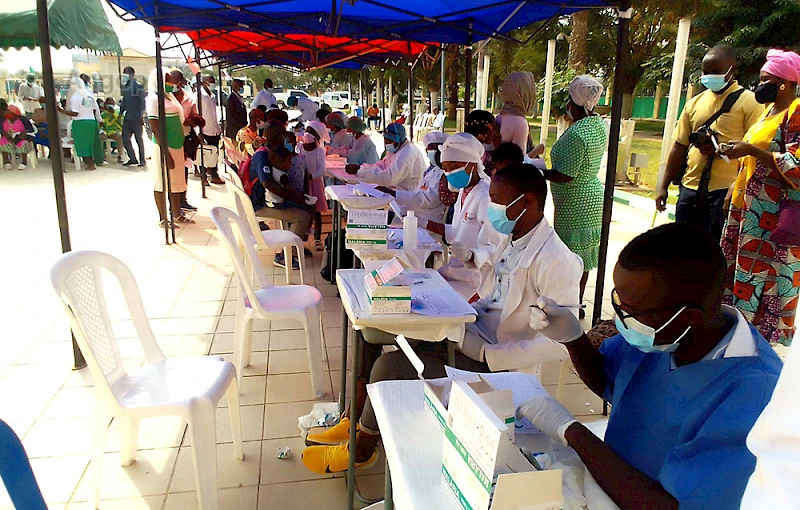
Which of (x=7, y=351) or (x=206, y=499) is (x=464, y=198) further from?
(x=7, y=351)

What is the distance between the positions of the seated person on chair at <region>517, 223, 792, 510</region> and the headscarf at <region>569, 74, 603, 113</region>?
2.62 metres

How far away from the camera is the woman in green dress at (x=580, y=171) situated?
370cm

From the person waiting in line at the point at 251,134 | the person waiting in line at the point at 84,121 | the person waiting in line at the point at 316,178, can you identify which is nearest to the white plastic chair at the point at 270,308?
the person waiting in line at the point at 316,178

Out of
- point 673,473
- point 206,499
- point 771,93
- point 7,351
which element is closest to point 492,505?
point 673,473

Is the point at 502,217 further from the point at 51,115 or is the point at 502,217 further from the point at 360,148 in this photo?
the point at 360,148

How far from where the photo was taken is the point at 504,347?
7.67 feet

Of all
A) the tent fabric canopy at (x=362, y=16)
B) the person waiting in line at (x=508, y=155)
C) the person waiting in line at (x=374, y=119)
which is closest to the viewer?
the person waiting in line at (x=508, y=155)

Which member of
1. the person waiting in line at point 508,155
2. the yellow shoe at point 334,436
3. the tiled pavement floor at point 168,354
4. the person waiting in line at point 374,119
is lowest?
the tiled pavement floor at point 168,354

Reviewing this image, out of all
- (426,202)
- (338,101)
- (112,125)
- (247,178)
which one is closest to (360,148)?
(247,178)

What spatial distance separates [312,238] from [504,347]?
458 cm

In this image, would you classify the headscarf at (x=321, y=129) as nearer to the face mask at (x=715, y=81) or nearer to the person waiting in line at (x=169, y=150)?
the person waiting in line at (x=169, y=150)

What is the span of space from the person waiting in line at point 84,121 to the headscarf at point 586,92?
10.5 metres

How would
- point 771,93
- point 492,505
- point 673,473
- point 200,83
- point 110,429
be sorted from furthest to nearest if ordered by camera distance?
1. point 200,83
2. point 771,93
3. point 110,429
4. point 673,473
5. point 492,505

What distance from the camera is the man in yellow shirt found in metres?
3.71
